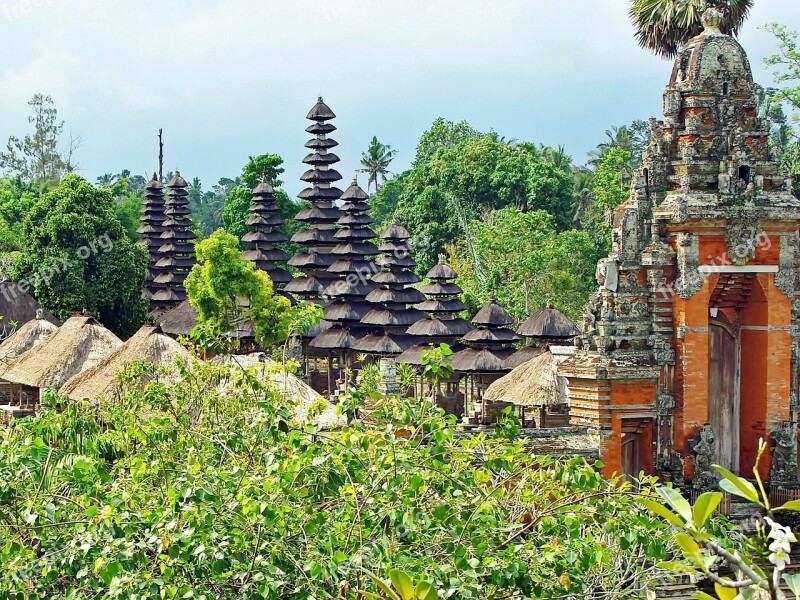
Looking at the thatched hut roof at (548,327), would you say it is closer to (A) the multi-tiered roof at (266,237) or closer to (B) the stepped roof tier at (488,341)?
(B) the stepped roof tier at (488,341)

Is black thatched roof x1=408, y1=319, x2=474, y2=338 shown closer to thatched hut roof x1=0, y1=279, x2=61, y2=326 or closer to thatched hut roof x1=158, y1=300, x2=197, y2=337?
thatched hut roof x1=158, y1=300, x2=197, y2=337

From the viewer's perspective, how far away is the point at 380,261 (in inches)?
1432

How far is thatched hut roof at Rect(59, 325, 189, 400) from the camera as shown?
24688 mm

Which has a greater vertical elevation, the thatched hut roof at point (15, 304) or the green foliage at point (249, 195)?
the green foliage at point (249, 195)

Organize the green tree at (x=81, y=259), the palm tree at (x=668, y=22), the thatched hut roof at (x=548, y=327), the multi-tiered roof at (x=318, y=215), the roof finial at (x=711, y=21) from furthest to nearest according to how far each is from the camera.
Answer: the multi-tiered roof at (x=318, y=215) < the green tree at (x=81, y=259) < the thatched hut roof at (x=548, y=327) < the palm tree at (x=668, y=22) < the roof finial at (x=711, y=21)

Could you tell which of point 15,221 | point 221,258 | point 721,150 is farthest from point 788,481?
point 15,221

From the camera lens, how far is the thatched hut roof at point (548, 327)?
27.6 metres

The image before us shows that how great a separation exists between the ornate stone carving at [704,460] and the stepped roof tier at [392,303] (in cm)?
1682

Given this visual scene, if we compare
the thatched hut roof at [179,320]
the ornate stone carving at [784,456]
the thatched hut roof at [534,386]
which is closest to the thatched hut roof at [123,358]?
the thatched hut roof at [534,386]

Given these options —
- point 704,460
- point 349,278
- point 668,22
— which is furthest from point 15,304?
point 704,460

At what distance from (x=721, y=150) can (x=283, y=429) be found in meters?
8.94

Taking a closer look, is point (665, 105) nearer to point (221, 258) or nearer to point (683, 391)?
point (683, 391)

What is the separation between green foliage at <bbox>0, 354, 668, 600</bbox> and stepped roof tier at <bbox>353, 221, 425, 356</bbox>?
75.0 feet

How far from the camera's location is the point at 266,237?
44844 millimetres
